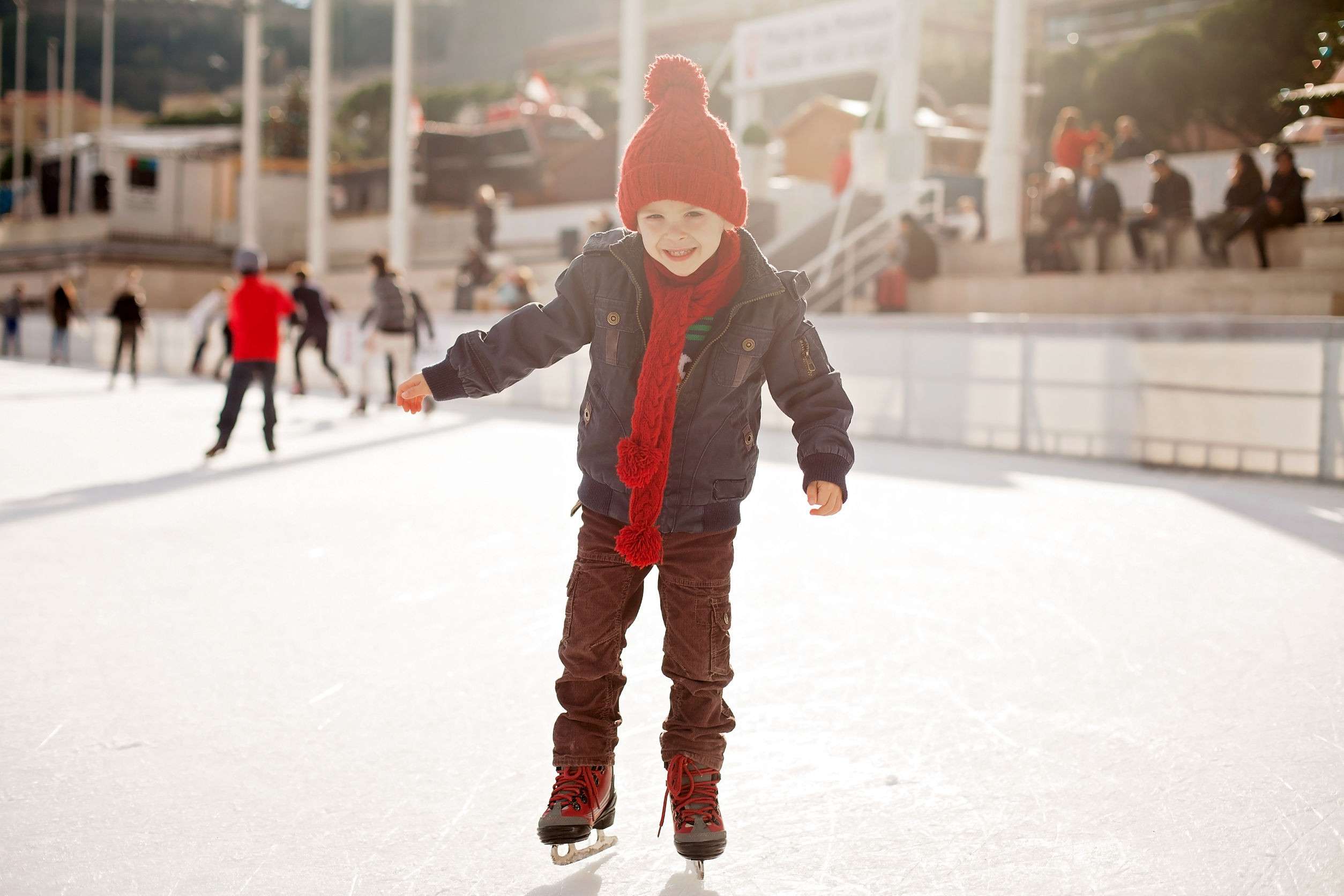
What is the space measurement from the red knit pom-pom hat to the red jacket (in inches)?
290

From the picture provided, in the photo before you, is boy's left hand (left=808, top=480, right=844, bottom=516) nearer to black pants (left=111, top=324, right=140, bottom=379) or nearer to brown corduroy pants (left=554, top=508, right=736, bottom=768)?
brown corduroy pants (left=554, top=508, right=736, bottom=768)

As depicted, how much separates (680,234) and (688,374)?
0.81ft

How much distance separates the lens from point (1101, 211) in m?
13.7

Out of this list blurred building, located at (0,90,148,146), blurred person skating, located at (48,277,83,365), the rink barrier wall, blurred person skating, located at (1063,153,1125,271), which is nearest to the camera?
the rink barrier wall

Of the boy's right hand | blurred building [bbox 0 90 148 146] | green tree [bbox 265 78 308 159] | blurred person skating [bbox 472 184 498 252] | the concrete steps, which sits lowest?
the boy's right hand

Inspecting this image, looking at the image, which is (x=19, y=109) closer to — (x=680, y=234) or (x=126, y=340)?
(x=126, y=340)

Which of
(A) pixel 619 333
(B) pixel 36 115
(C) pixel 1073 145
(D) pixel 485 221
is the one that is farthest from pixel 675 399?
(B) pixel 36 115

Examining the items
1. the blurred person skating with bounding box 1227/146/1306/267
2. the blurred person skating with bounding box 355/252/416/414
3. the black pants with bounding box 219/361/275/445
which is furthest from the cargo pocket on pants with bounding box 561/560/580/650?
the blurred person skating with bounding box 355/252/416/414

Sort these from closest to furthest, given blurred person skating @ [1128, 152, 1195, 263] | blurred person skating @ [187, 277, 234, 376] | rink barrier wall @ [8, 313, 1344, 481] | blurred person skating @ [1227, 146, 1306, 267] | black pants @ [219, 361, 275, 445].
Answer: rink barrier wall @ [8, 313, 1344, 481], black pants @ [219, 361, 275, 445], blurred person skating @ [1227, 146, 1306, 267], blurred person skating @ [1128, 152, 1195, 263], blurred person skating @ [187, 277, 234, 376]

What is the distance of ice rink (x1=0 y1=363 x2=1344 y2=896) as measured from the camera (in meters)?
2.48

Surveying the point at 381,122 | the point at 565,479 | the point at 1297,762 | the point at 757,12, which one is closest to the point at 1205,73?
the point at 565,479

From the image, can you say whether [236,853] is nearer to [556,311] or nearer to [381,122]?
[556,311]

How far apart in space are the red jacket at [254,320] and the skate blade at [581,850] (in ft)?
24.5

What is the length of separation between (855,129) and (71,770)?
32328mm
